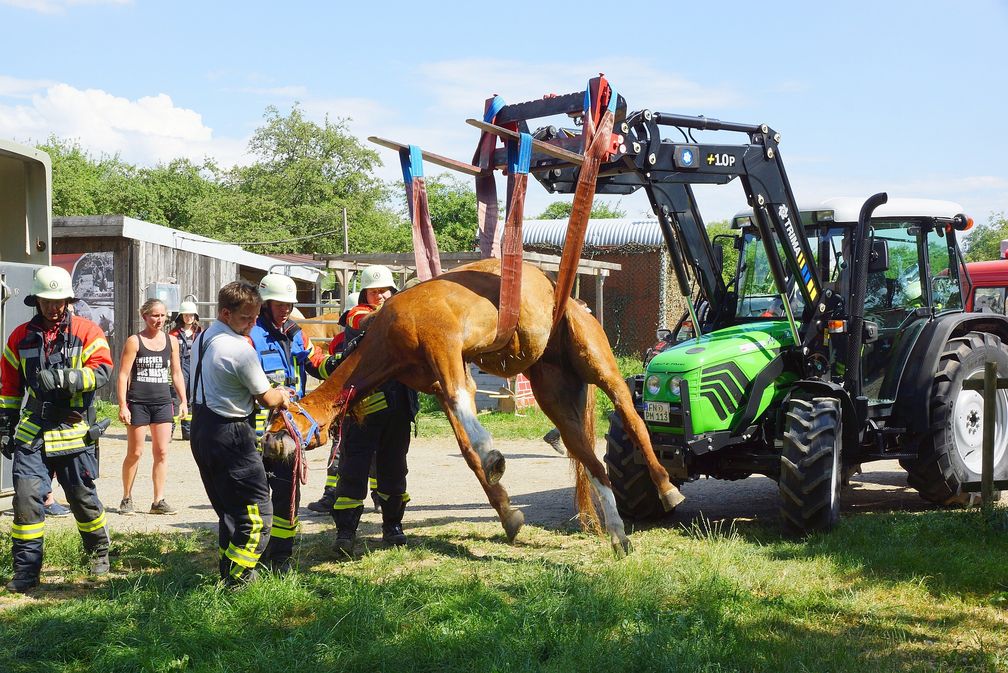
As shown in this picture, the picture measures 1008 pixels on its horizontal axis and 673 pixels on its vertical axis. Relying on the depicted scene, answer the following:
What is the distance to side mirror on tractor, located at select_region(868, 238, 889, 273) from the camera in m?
7.13

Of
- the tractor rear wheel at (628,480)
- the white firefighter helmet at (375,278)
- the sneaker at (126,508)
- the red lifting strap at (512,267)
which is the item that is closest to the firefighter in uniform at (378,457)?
the white firefighter helmet at (375,278)

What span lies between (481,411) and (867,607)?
10.3 metres

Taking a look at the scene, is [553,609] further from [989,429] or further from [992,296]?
[992,296]

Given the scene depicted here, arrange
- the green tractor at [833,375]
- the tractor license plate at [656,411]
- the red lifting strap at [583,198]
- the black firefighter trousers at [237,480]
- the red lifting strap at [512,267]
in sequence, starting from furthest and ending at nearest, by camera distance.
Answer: the tractor license plate at [656,411], the green tractor at [833,375], the red lifting strap at [583,198], the red lifting strap at [512,267], the black firefighter trousers at [237,480]

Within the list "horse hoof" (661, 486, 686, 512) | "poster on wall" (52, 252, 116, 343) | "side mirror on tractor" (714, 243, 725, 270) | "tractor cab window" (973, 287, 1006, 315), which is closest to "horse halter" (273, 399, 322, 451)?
"horse hoof" (661, 486, 686, 512)

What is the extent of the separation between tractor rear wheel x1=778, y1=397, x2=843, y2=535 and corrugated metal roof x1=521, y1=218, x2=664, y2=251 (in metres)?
14.9

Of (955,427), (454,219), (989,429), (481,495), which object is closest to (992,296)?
(955,427)

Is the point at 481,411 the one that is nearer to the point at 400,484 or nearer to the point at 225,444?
the point at 400,484

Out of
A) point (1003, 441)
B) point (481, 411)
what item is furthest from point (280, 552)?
point (481, 411)

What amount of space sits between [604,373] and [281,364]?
6.80 feet

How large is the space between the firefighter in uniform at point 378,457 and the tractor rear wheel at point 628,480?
5.37 ft

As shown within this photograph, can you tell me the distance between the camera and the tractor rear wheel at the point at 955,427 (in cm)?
737

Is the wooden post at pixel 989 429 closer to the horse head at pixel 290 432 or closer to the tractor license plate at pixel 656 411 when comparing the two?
the tractor license plate at pixel 656 411

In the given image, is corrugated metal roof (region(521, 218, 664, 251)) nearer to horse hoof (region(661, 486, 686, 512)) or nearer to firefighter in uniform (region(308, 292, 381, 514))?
firefighter in uniform (region(308, 292, 381, 514))
